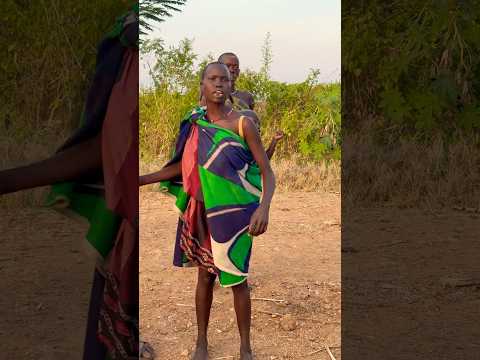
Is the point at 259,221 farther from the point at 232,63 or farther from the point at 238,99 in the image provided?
the point at 238,99

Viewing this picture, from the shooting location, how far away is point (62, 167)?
0.96 metres

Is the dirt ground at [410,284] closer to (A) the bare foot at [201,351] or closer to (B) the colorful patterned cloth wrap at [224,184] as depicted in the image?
(A) the bare foot at [201,351]

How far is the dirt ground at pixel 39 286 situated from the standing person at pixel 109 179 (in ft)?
2.89

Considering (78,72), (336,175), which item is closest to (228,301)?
(78,72)

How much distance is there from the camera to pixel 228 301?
10.4 feet

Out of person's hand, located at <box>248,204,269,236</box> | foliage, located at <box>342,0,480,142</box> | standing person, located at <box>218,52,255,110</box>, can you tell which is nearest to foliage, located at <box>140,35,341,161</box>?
foliage, located at <box>342,0,480,142</box>

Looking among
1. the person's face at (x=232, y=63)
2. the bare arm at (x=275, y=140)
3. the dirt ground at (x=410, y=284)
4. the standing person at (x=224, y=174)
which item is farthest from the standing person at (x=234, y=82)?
the dirt ground at (x=410, y=284)

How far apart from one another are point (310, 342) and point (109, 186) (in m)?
1.94

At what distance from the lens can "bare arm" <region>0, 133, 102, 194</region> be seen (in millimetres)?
922

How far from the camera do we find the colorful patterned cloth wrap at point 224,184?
2.19 metres

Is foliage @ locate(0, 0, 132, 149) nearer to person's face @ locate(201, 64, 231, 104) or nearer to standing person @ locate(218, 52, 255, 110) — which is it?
person's face @ locate(201, 64, 231, 104)

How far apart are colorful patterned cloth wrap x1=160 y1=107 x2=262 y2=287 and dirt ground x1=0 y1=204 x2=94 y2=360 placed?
0.41m

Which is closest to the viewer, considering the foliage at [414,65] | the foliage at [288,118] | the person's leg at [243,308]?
the person's leg at [243,308]

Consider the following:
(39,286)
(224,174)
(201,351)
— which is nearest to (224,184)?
(224,174)
